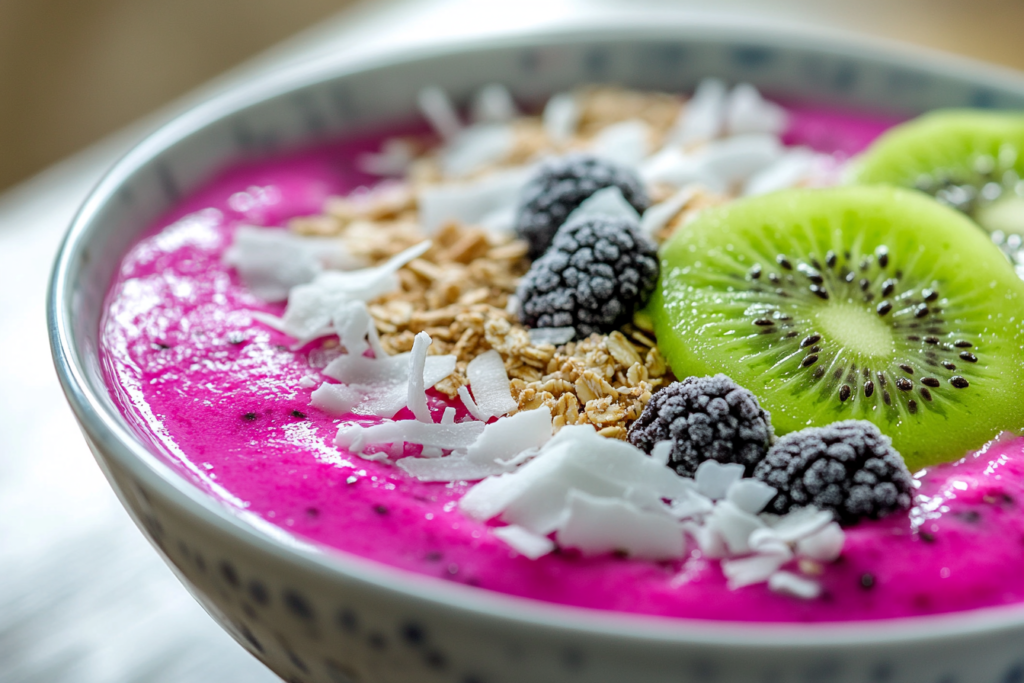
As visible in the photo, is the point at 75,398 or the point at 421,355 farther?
the point at 421,355

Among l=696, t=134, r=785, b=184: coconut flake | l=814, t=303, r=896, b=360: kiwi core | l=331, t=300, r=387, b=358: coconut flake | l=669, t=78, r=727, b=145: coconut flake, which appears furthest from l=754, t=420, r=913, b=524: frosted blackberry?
l=669, t=78, r=727, b=145: coconut flake

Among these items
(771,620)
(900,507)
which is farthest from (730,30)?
(771,620)

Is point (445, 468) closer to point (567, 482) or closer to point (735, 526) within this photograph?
point (567, 482)

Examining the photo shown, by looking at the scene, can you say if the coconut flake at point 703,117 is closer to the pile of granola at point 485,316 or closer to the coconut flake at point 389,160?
the pile of granola at point 485,316

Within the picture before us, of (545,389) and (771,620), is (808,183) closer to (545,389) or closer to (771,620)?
(545,389)

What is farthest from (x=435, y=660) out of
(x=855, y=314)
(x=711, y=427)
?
(x=855, y=314)

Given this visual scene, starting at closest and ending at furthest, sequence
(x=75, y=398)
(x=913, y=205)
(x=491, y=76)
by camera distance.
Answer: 1. (x=75, y=398)
2. (x=913, y=205)
3. (x=491, y=76)
